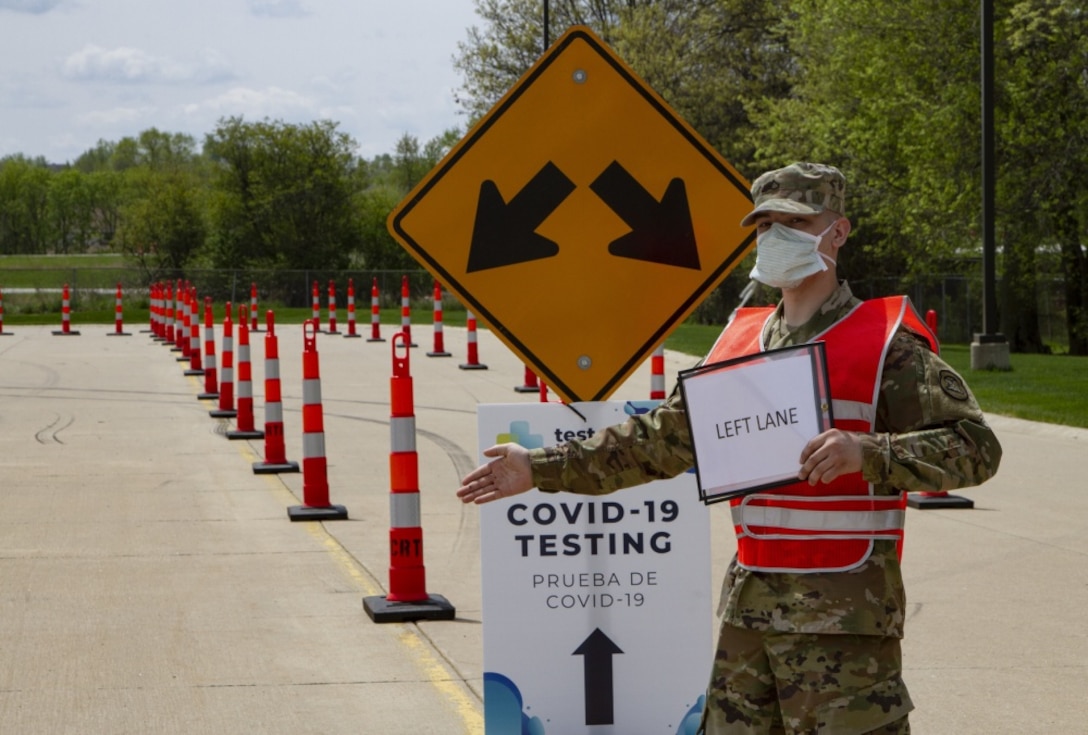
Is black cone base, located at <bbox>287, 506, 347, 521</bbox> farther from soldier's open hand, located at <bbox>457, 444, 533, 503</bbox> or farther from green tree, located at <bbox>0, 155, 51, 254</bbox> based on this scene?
green tree, located at <bbox>0, 155, 51, 254</bbox>

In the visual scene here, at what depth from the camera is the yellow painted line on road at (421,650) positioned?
6.07m

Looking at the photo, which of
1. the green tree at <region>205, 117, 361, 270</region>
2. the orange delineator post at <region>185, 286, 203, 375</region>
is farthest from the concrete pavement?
the green tree at <region>205, 117, 361, 270</region>

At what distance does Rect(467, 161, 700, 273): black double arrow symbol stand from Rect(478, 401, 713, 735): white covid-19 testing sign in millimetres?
472

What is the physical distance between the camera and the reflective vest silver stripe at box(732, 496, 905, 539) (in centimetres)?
330

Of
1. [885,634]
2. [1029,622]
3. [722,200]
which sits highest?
[722,200]

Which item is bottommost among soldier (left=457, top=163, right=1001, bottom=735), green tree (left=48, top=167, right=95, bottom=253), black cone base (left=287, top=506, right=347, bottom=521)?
black cone base (left=287, top=506, right=347, bottom=521)

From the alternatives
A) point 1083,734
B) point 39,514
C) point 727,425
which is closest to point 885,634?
point 727,425

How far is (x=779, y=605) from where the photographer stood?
3320mm

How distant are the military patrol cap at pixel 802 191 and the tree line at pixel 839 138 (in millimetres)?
24381

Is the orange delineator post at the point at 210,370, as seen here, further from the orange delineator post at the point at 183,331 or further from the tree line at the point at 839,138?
the tree line at the point at 839,138

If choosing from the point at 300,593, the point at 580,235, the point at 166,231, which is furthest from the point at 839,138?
the point at 166,231

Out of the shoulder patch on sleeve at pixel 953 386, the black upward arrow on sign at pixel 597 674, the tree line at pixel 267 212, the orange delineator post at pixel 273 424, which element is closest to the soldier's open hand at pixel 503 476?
→ the shoulder patch on sleeve at pixel 953 386

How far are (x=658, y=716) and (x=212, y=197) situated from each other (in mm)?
65489

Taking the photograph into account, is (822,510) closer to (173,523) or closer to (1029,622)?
(1029,622)
